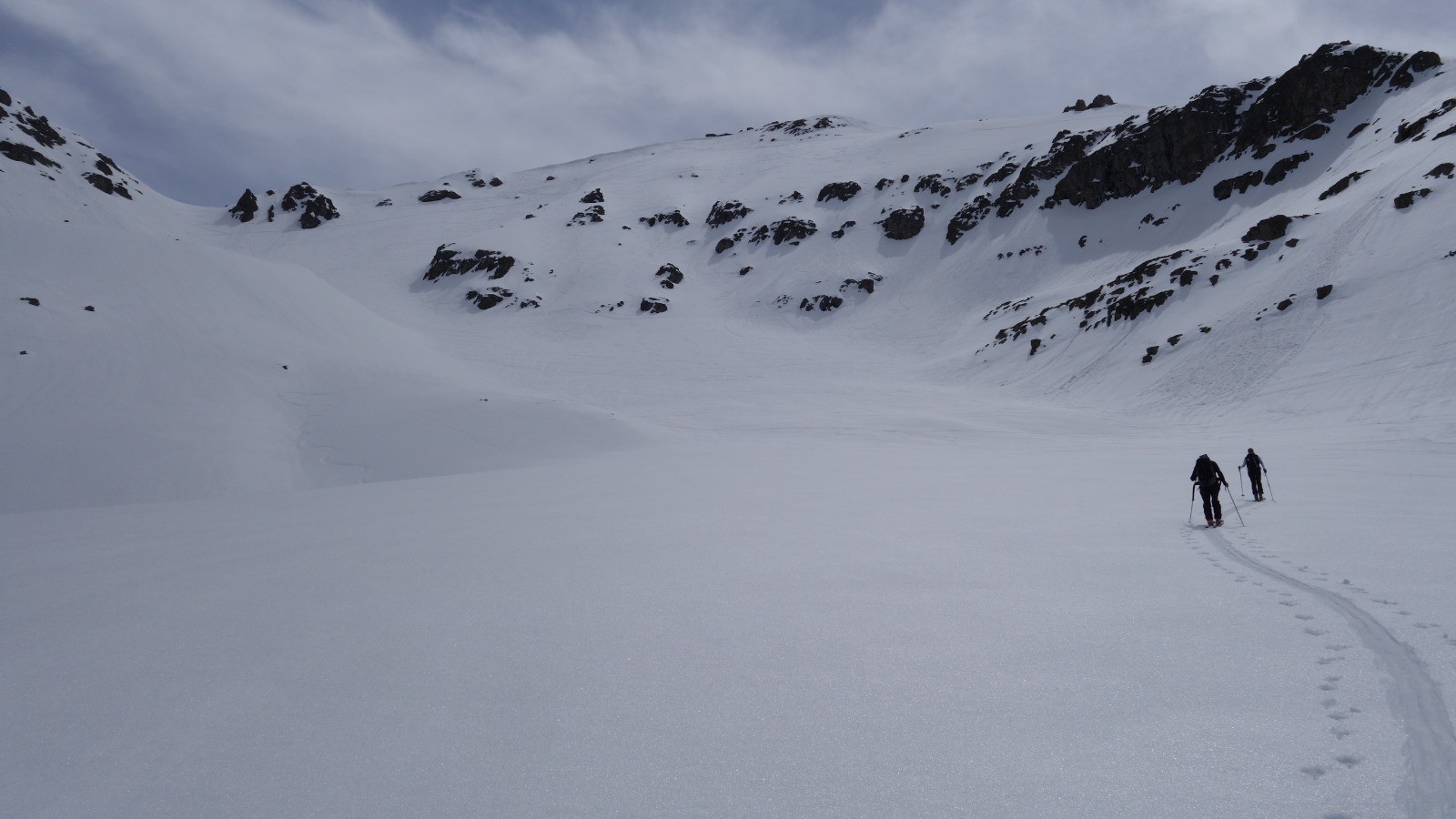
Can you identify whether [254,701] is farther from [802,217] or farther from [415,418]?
[802,217]

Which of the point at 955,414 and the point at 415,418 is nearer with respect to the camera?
the point at 415,418

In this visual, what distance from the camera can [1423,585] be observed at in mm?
5359

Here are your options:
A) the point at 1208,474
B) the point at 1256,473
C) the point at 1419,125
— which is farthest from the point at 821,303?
the point at 1208,474

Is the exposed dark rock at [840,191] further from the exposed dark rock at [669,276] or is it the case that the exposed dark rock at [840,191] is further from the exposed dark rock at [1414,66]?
the exposed dark rock at [1414,66]

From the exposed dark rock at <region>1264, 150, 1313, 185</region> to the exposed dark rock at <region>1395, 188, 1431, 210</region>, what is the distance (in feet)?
83.3

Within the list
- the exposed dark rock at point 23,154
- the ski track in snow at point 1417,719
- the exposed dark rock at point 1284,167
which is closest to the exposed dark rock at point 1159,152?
the exposed dark rock at point 1284,167

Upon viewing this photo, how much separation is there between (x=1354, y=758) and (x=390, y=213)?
373 ft

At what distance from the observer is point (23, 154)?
6506 centimetres

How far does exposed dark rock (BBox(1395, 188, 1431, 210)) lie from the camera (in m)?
32.8

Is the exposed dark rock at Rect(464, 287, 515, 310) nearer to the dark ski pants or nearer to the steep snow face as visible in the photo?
the steep snow face

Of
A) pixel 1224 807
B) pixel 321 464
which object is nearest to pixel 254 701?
pixel 1224 807

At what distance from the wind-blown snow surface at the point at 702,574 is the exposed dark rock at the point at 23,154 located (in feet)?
194

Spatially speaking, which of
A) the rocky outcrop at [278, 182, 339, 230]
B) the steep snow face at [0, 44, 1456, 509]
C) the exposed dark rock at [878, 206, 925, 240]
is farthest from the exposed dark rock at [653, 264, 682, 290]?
the rocky outcrop at [278, 182, 339, 230]

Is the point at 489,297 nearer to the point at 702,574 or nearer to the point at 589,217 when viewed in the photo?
the point at 589,217
